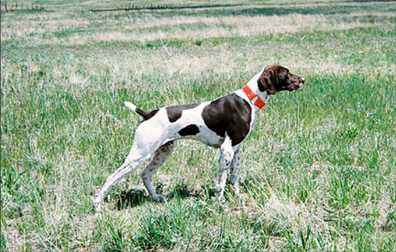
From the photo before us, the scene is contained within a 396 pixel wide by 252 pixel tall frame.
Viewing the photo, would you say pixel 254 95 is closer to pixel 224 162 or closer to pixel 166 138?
pixel 224 162

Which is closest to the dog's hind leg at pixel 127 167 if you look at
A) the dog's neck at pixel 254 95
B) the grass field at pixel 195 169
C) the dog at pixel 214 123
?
the dog at pixel 214 123

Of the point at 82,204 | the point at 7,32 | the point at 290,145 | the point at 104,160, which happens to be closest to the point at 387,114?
the point at 290,145

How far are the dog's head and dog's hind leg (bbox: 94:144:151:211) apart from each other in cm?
133

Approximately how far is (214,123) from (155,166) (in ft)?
2.93

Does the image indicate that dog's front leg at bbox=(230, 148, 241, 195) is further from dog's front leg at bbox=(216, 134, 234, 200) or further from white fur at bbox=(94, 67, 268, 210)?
dog's front leg at bbox=(216, 134, 234, 200)

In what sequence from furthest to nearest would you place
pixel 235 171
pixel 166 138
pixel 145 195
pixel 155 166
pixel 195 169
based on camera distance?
pixel 195 169 < pixel 145 195 < pixel 155 166 < pixel 235 171 < pixel 166 138

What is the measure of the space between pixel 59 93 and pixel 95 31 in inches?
999

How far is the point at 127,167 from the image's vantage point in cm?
569

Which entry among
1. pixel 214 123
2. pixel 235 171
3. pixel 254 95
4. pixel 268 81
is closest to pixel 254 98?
pixel 254 95

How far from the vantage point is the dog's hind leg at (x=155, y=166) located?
6078 millimetres

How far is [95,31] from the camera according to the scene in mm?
35875

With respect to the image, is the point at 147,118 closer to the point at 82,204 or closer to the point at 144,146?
the point at 144,146

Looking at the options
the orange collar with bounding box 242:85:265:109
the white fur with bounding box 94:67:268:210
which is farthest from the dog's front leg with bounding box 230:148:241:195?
the orange collar with bounding box 242:85:265:109

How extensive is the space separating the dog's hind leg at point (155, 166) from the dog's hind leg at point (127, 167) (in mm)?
444
